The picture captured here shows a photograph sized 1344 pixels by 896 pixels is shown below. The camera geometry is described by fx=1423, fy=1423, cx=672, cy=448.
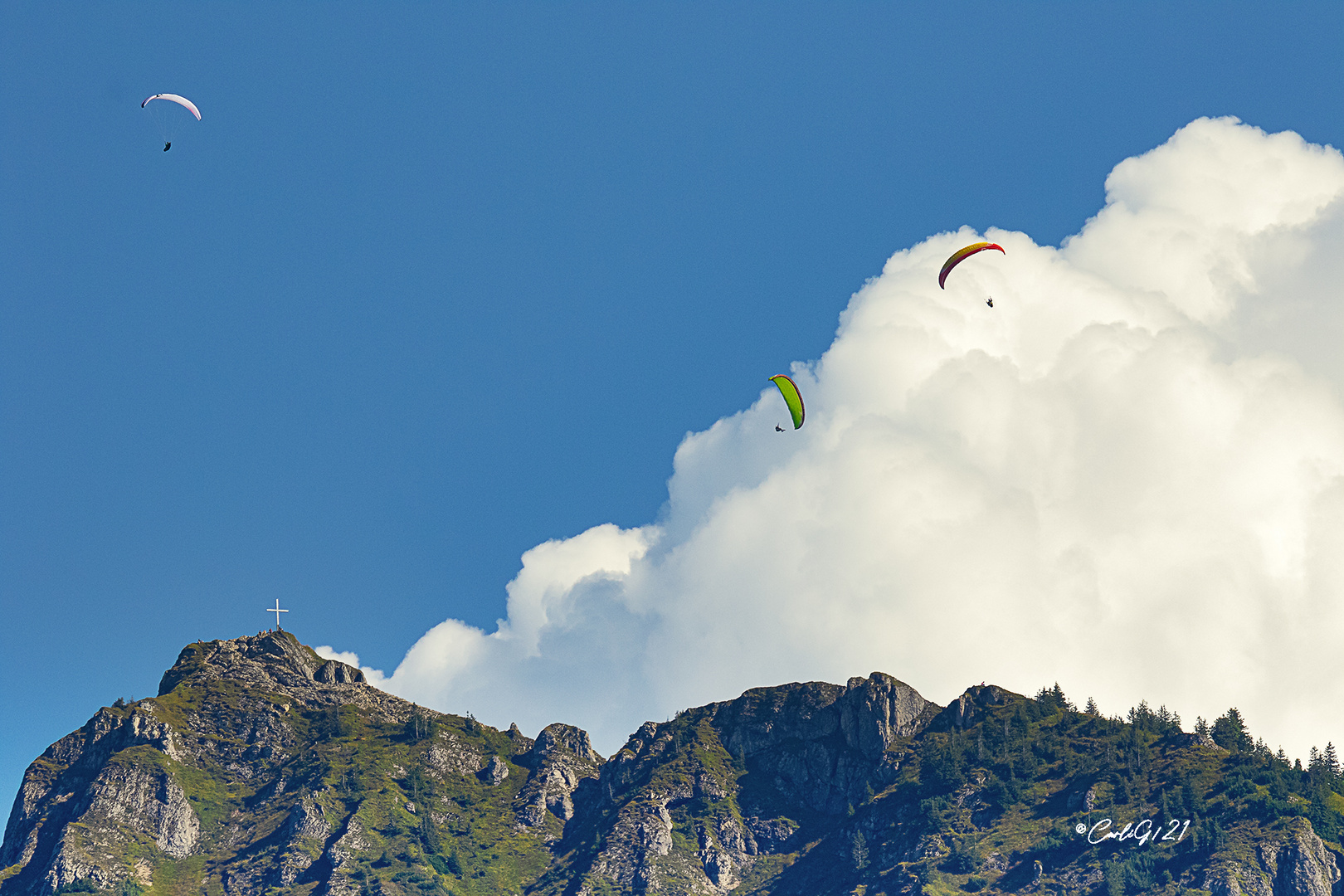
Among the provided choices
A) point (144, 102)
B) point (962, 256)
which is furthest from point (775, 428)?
point (144, 102)

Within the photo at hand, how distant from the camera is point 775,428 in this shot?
19512 cm

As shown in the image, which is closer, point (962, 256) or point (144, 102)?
point (144, 102)

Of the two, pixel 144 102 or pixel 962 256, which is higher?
pixel 962 256

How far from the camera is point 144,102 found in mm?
162625

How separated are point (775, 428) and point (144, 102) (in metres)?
89.2

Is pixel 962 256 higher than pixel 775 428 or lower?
higher

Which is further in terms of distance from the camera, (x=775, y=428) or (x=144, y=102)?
(x=775, y=428)

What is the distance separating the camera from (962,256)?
200 metres

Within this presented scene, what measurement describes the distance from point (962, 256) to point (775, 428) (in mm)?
36233

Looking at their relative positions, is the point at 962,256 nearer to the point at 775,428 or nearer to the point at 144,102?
the point at 775,428
